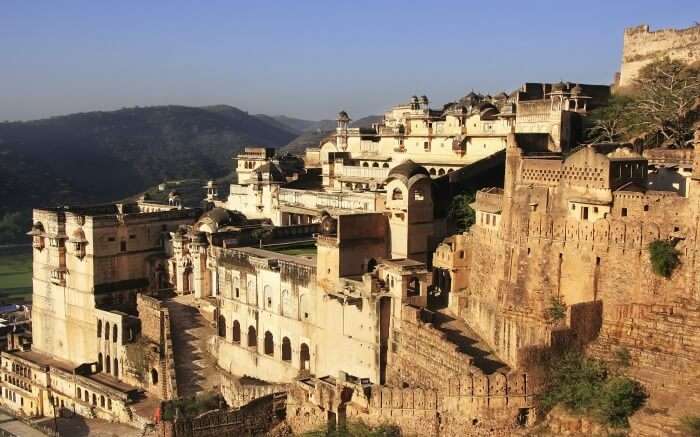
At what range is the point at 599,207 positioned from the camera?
18359 mm

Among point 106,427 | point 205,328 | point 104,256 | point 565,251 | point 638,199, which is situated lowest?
point 106,427

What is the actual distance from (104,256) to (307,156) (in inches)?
570

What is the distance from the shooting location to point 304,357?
82.1 feet

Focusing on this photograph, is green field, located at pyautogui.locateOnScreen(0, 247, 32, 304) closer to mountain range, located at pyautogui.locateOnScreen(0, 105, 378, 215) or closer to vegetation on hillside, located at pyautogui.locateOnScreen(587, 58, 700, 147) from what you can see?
mountain range, located at pyautogui.locateOnScreen(0, 105, 378, 215)

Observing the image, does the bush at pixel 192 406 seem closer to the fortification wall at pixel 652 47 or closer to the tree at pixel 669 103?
the tree at pixel 669 103

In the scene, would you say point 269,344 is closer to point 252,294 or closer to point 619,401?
point 252,294

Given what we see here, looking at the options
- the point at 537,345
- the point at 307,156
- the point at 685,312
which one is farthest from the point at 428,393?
the point at 307,156

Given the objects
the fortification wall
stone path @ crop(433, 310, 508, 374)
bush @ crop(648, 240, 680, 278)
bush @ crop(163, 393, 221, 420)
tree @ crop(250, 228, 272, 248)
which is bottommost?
bush @ crop(163, 393, 221, 420)

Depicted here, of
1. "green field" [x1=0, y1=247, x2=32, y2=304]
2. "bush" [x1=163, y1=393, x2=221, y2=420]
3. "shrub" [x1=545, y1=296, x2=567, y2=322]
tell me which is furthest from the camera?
"green field" [x1=0, y1=247, x2=32, y2=304]

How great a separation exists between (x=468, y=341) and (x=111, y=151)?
12976 cm

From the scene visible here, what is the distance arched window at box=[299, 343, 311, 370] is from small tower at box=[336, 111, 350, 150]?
16368mm

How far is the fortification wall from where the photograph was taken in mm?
31406

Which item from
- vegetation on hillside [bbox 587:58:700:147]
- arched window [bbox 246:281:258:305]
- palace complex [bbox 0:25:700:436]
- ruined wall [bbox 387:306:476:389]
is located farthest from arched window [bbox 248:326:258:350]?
vegetation on hillside [bbox 587:58:700:147]

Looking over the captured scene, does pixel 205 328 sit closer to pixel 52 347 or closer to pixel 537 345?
pixel 52 347
